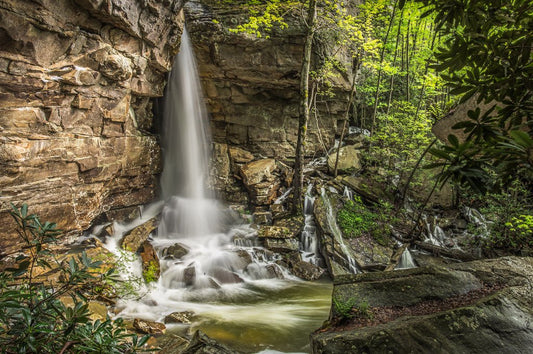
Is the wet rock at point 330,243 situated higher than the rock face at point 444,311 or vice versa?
the rock face at point 444,311

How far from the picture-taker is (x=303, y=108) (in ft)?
32.2

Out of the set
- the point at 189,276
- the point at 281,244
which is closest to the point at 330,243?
the point at 281,244

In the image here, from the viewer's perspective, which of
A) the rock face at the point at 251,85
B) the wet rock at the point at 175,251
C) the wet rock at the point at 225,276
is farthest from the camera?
the rock face at the point at 251,85

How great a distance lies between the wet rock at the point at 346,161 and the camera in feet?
42.7

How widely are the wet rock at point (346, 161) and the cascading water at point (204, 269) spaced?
209 inches

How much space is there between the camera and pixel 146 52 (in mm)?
8719

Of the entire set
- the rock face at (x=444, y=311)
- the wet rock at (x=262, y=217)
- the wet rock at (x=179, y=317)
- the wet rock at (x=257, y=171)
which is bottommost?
the wet rock at (x=179, y=317)

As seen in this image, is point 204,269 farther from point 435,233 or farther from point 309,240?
point 435,233

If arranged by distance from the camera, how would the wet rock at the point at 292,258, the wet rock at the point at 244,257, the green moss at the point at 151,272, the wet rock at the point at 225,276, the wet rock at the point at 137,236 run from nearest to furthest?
the green moss at the point at 151,272 → the wet rock at the point at 225,276 → the wet rock at the point at 137,236 → the wet rock at the point at 244,257 → the wet rock at the point at 292,258

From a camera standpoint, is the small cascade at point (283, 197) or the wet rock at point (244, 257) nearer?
the wet rock at point (244, 257)

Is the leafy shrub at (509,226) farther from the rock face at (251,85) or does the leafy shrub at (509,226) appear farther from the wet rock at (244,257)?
the wet rock at (244,257)

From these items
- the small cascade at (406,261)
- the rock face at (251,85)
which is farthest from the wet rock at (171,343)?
the rock face at (251,85)

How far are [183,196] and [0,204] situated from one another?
631 centimetres

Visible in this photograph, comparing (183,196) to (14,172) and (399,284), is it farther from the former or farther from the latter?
(399,284)
